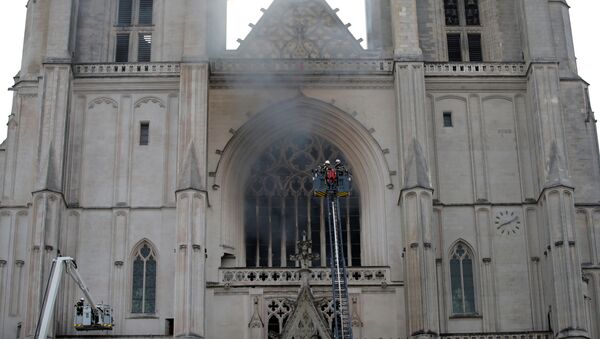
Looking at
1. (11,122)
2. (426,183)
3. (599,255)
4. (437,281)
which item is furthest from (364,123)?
(11,122)

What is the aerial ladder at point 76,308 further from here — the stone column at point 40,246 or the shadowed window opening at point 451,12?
the shadowed window opening at point 451,12

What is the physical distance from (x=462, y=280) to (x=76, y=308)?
1249cm

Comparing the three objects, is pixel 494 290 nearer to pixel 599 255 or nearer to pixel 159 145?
pixel 599 255

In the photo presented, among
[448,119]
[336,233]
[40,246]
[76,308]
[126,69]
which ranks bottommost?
[76,308]

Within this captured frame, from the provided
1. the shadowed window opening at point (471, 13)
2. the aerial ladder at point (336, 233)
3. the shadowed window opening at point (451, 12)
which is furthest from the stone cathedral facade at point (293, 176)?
the shadowed window opening at point (471, 13)

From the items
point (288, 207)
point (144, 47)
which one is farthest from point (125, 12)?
point (288, 207)

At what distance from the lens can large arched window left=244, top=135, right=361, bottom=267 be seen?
40.3 m

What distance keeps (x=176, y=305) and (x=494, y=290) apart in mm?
10362

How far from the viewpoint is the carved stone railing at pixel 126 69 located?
40906 mm

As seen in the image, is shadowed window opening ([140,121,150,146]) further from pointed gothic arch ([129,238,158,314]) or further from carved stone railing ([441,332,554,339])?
carved stone railing ([441,332,554,339])

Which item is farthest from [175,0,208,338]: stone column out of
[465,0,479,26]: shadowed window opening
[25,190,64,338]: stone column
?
[465,0,479,26]: shadowed window opening

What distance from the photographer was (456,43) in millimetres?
43531

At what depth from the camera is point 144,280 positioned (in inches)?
1519

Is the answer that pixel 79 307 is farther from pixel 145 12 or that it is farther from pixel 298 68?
pixel 145 12
